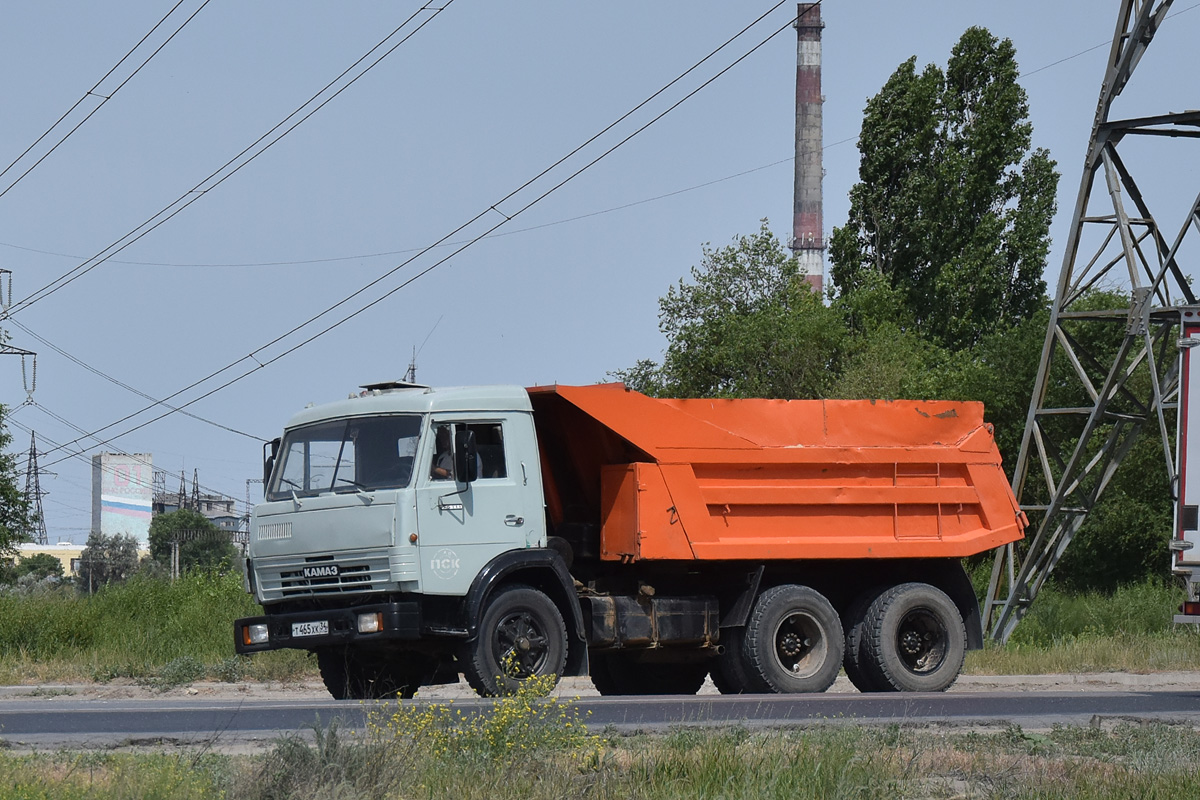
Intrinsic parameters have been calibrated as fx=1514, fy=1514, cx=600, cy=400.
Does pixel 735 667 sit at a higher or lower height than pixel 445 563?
lower

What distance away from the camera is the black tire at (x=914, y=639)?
15.4 m

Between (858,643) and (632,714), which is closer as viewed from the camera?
(632,714)

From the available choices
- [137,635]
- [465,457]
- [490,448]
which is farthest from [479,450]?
[137,635]

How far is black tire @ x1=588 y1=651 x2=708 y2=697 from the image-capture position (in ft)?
54.4

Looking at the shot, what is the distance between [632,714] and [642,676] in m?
4.97

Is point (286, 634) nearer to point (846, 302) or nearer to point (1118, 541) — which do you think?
point (1118, 541)

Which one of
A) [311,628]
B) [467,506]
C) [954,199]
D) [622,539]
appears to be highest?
[954,199]

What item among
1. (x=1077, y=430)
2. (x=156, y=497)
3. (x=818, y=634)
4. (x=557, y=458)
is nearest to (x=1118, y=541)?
(x=1077, y=430)

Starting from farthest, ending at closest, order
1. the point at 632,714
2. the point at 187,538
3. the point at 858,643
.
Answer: the point at 187,538 < the point at 858,643 < the point at 632,714

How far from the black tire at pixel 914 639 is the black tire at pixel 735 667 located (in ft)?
4.64

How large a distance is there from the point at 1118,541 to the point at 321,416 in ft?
70.3

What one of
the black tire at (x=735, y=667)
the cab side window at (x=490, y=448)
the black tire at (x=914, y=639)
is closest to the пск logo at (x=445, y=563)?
the cab side window at (x=490, y=448)

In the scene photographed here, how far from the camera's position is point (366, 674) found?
14469 millimetres

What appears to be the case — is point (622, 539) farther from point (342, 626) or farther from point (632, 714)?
point (342, 626)
